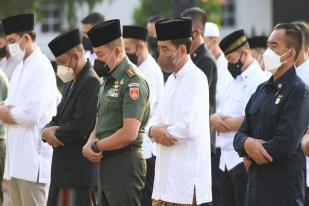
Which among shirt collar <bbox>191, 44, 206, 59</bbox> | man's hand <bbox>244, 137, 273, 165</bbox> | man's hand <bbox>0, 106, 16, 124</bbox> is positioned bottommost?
man's hand <bbox>0, 106, 16, 124</bbox>

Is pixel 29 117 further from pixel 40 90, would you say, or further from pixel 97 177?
pixel 97 177

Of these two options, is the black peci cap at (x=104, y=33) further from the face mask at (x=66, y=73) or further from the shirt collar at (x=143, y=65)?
the shirt collar at (x=143, y=65)

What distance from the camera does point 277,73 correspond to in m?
6.83

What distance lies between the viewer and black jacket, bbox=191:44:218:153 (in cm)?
957

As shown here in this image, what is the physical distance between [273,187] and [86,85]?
82.8 inches

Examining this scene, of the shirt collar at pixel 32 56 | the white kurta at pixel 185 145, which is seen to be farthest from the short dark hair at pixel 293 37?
the shirt collar at pixel 32 56

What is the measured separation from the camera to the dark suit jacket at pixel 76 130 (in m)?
7.86

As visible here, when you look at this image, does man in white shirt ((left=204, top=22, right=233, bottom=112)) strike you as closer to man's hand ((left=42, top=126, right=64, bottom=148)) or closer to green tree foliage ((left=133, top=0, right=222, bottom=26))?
man's hand ((left=42, top=126, right=64, bottom=148))

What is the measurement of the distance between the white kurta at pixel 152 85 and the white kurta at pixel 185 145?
2.20 m

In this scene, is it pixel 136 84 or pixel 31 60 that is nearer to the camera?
pixel 136 84

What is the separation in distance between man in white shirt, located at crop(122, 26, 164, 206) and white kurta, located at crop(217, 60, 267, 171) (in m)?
0.94

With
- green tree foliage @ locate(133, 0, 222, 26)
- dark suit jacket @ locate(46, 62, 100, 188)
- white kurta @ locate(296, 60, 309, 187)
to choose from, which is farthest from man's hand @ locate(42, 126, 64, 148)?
green tree foliage @ locate(133, 0, 222, 26)

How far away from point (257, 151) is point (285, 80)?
0.58m

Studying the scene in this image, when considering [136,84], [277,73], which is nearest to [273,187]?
[277,73]
